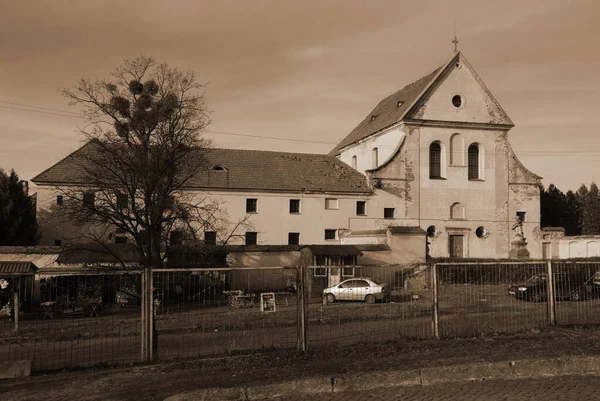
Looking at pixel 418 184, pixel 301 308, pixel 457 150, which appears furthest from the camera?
pixel 457 150

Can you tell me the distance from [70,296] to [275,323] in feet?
16.9

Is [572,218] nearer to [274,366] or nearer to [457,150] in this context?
[457,150]

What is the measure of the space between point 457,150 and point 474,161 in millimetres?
1817

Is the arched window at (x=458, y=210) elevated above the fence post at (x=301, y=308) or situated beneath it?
elevated above

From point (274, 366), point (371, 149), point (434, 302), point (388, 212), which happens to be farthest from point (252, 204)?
point (274, 366)

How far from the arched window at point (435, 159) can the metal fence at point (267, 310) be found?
94.4ft

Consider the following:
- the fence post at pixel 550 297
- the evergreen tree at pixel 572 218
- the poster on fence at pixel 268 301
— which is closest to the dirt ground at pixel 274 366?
the fence post at pixel 550 297

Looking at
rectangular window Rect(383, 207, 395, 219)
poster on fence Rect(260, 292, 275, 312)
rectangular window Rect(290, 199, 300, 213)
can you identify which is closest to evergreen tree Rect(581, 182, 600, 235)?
rectangular window Rect(383, 207, 395, 219)

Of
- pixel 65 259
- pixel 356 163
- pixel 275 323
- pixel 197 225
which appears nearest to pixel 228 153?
pixel 197 225

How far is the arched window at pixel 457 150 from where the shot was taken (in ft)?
147

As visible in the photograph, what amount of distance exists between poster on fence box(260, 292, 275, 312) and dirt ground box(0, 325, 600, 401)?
145 inches

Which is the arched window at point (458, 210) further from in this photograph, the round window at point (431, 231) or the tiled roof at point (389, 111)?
the tiled roof at point (389, 111)

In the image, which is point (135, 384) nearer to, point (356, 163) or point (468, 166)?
point (468, 166)

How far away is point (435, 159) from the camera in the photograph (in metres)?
44.6
